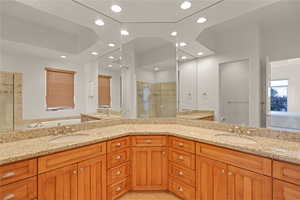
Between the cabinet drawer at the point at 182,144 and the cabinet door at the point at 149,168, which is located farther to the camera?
the cabinet door at the point at 149,168

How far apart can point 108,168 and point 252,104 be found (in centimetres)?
200

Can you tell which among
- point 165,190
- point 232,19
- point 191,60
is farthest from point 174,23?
point 165,190

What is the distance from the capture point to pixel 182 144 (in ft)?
5.75

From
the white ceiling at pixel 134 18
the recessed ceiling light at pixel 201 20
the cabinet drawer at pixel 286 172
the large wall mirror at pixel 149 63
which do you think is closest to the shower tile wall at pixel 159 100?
the large wall mirror at pixel 149 63

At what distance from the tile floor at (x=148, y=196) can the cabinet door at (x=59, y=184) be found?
2.50 ft

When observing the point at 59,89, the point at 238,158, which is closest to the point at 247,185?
the point at 238,158

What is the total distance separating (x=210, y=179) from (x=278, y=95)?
1.36 meters

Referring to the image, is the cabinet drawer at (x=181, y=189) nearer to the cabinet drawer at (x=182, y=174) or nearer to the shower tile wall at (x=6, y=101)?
the cabinet drawer at (x=182, y=174)

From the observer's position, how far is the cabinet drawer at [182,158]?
1.66m

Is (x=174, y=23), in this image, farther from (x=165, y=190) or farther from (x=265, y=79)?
(x=165, y=190)

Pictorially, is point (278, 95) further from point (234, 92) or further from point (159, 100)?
point (159, 100)

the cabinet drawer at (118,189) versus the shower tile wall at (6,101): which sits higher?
the shower tile wall at (6,101)

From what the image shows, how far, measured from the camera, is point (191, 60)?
2398 millimetres

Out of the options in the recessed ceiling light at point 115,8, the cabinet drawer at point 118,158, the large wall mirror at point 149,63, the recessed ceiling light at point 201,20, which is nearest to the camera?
the large wall mirror at point 149,63
